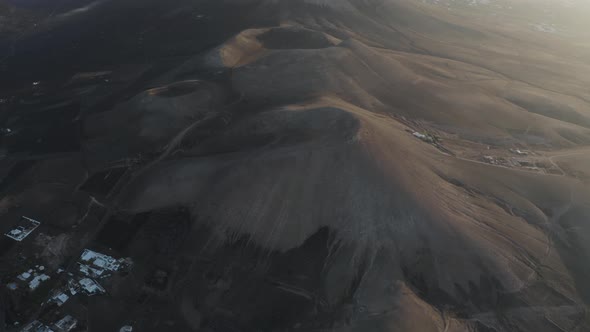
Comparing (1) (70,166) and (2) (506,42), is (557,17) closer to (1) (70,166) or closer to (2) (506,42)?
(2) (506,42)

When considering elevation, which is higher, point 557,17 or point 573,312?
point 557,17

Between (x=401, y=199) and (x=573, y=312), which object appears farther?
(x=401, y=199)

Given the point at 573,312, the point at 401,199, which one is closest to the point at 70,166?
the point at 401,199

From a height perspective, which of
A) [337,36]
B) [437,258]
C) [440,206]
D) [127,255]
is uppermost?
[337,36]

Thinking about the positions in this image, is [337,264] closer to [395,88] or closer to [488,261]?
[488,261]

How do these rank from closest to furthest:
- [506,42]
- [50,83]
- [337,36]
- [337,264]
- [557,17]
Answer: [337,264], [50,83], [337,36], [506,42], [557,17]

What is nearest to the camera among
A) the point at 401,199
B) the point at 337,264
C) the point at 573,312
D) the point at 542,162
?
the point at 573,312
